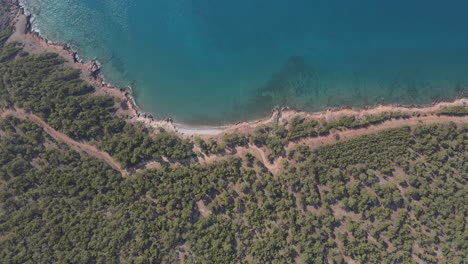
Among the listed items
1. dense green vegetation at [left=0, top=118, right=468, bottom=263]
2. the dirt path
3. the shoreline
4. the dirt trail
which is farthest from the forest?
the shoreline

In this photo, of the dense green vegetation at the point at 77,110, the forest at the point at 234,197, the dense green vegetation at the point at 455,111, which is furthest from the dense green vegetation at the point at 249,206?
the dense green vegetation at the point at 77,110

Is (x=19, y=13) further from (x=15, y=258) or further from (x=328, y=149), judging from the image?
(x=328, y=149)

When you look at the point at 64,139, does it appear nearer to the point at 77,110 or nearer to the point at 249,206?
the point at 77,110

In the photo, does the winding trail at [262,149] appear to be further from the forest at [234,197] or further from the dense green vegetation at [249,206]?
the dense green vegetation at [249,206]

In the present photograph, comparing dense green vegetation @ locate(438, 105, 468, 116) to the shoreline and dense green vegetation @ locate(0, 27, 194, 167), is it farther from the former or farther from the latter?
dense green vegetation @ locate(0, 27, 194, 167)

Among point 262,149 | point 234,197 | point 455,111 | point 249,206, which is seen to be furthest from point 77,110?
point 455,111

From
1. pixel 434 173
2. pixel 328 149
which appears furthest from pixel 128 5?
pixel 434 173
